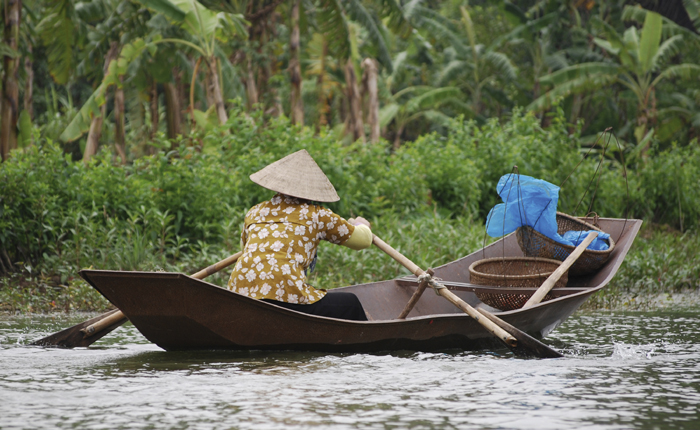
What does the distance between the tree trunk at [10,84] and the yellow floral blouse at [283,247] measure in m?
5.68

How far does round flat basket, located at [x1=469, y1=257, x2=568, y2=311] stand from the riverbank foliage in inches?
54.7

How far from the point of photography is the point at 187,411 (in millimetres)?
3232

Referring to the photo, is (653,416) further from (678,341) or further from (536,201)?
(536,201)

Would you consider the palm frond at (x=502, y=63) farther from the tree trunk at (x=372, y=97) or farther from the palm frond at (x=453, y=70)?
the tree trunk at (x=372, y=97)

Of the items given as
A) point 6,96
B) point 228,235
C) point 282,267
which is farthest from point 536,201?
point 6,96

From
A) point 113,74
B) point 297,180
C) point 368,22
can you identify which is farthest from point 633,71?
point 297,180

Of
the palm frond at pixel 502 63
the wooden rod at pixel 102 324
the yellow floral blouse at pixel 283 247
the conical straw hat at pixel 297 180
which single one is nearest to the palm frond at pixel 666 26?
the palm frond at pixel 502 63

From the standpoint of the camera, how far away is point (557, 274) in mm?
5312

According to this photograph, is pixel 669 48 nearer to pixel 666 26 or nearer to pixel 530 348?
pixel 666 26

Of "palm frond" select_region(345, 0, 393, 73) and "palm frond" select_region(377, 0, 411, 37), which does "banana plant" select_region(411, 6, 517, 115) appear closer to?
"palm frond" select_region(345, 0, 393, 73)

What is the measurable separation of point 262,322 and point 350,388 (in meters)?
0.86

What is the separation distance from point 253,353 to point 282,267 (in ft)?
2.02

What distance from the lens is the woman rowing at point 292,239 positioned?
450 cm

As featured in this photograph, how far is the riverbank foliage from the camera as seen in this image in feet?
24.7
